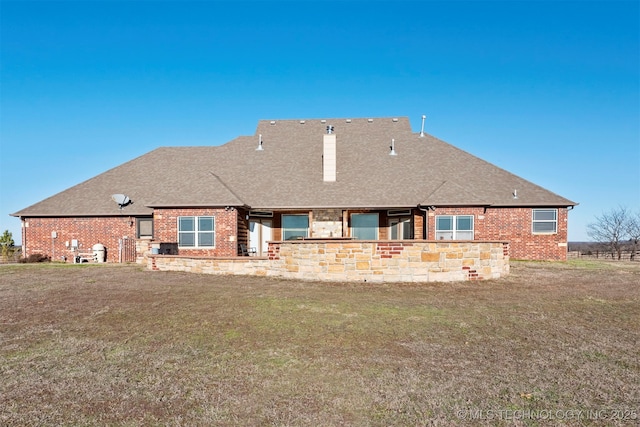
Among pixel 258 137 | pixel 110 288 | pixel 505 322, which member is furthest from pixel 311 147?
pixel 505 322

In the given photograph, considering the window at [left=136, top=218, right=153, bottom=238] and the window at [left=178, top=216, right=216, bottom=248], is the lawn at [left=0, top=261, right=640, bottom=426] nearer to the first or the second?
the window at [left=178, top=216, right=216, bottom=248]

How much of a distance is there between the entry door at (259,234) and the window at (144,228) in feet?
17.3

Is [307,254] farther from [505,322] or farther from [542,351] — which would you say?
[542,351]

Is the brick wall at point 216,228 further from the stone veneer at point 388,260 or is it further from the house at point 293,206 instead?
the stone veneer at point 388,260

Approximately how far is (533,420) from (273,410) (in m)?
2.35

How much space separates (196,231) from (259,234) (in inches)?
140

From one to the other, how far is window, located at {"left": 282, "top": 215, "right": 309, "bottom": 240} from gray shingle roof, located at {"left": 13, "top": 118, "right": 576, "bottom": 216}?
1.46 m

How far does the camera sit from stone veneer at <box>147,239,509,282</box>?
38.0 ft

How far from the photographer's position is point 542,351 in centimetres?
524

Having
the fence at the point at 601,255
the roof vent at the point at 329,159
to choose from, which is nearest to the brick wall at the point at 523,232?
the roof vent at the point at 329,159

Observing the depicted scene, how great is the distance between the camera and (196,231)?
18.8m

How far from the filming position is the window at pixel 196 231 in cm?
1872

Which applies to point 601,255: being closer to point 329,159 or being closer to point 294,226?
point 329,159

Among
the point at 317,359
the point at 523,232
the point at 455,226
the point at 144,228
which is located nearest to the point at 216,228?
the point at 144,228
